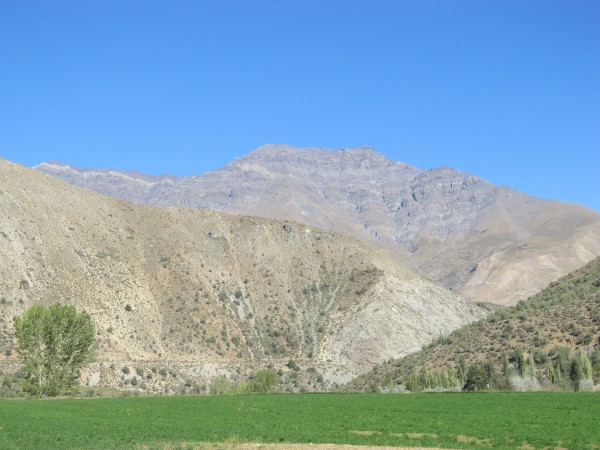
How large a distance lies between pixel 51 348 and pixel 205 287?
42471mm

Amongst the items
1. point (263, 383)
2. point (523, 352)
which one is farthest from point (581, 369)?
point (263, 383)

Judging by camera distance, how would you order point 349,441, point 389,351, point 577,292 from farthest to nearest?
point 389,351 < point 577,292 < point 349,441

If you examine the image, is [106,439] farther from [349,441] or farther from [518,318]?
[518,318]

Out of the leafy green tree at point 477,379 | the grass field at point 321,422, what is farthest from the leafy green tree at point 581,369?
the grass field at point 321,422

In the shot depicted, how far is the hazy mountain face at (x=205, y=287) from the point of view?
89.4 metres

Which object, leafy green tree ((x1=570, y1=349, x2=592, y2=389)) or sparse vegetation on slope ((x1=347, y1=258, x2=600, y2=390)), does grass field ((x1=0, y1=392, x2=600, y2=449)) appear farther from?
sparse vegetation on slope ((x1=347, y1=258, x2=600, y2=390))

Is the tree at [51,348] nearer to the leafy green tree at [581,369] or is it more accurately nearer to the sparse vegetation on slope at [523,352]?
the sparse vegetation on slope at [523,352]

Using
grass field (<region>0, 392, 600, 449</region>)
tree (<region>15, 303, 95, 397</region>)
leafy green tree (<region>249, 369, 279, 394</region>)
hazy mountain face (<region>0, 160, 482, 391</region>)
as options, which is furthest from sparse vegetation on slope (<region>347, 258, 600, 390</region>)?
tree (<region>15, 303, 95, 397</region>)

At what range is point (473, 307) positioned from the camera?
124938 mm

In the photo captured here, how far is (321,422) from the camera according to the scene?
3775cm

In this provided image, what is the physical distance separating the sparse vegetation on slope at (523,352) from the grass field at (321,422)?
35.8ft

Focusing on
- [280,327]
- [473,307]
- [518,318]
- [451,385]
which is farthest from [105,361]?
[473,307]

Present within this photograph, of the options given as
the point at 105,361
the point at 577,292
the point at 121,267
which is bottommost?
the point at 105,361

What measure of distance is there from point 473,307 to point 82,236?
67.0 m
